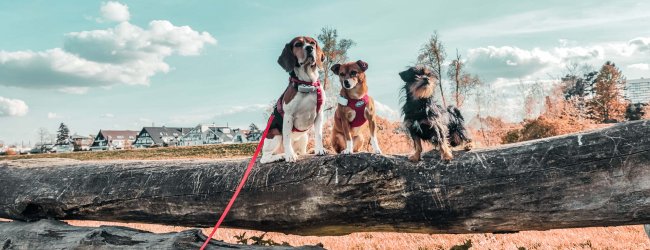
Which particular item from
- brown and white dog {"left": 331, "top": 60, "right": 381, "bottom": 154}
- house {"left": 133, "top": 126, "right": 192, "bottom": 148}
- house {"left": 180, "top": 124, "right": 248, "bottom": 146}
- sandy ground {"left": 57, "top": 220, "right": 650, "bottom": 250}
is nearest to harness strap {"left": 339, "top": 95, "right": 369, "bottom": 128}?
brown and white dog {"left": 331, "top": 60, "right": 381, "bottom": 154}

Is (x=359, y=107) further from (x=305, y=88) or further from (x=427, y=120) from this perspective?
(x=427, y=120)

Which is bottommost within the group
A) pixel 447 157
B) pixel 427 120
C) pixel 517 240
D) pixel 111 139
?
pixel 517 240

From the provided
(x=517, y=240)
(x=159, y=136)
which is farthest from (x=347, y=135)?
(x=159, y=136)

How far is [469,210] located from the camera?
3.43 m

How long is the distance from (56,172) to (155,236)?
1690 mm

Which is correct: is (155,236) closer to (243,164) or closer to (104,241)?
(104,241)

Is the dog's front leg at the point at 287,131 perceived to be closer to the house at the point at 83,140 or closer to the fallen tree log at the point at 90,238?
the fallen tree log at the point at 90,238

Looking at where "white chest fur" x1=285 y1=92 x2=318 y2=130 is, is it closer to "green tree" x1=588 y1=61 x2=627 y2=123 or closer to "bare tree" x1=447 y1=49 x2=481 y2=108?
"bare tree" x1=447 y1=49 x2=481 y2=108

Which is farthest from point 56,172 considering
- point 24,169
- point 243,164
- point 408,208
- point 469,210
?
point 469,210

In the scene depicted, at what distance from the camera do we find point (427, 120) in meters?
3.57

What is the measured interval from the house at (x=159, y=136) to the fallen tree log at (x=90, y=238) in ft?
260

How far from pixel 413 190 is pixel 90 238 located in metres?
2.87

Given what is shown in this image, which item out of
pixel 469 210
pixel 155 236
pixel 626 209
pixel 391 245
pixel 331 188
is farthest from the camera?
pixel 391 245

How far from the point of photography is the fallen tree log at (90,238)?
391 centimetres
